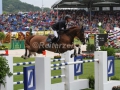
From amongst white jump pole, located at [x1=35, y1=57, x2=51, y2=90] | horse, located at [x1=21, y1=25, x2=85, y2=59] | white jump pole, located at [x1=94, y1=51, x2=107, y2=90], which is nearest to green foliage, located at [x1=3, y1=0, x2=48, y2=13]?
horse, located at [x1=21, y1=25, x2=85, y2=59]

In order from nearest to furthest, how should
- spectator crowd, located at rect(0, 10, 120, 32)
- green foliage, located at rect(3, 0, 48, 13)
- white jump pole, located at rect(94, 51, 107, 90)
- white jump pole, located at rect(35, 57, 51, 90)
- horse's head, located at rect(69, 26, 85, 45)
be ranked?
1. white jump pole, located at rect(35, 57, 51, 90)
2. white jump pole, located at rect(94, 51, 107, 90)
3. horse's head, located at rect(69, 26, 85, 45)
4. spectator crowd, located at rect(0, 10, 120, 32)
5. green foliage, located at rect(3, 0, 48, 13)

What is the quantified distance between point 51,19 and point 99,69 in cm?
4188

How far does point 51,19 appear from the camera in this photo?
166ft

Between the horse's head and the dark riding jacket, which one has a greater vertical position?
the dark riding jacket

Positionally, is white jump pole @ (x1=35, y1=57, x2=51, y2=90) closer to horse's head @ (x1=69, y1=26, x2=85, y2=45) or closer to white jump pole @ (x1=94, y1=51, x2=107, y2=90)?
white jump pole @ (x1=94, y1=51, x2=107, y2=90)

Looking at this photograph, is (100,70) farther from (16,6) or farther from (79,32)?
(16,6)

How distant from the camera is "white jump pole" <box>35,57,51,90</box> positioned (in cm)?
672

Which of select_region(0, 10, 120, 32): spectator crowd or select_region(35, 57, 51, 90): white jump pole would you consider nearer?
select_region(35, 57, 51, 90): white jump pole

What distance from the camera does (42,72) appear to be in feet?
22.1

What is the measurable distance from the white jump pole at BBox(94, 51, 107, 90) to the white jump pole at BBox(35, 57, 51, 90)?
229 cm

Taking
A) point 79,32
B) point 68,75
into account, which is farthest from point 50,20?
point 68,75

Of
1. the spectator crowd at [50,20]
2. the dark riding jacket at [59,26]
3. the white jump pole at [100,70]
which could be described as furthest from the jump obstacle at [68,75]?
the spectator crowd at [50,20]

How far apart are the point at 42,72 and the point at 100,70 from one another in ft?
8.07

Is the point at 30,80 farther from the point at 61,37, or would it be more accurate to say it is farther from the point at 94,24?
the point at 94,24
